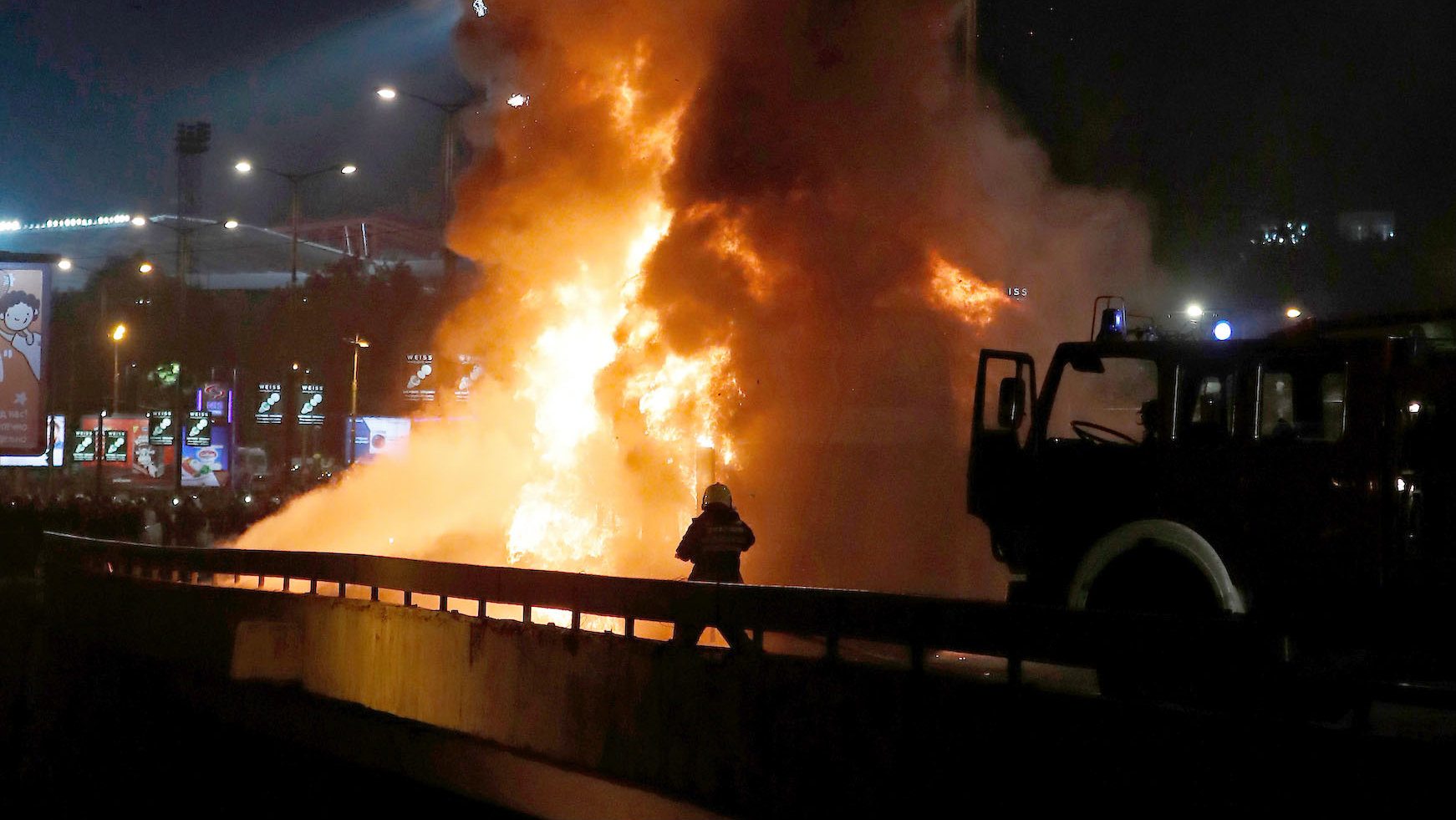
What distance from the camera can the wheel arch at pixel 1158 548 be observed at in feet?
28.0

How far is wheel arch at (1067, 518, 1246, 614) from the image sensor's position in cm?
855

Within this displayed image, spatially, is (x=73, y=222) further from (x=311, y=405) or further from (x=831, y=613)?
(x=831, y=613)

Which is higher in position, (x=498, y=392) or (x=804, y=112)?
(x=804, y=112)

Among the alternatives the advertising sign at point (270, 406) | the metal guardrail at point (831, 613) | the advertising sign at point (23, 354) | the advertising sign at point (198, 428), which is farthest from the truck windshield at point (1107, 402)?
the advertising sign at point (270, 406)

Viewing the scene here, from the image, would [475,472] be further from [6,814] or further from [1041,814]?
[1041,814]

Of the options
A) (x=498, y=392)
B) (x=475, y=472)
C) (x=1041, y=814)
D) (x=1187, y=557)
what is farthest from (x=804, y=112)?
(x=1041, y=814)

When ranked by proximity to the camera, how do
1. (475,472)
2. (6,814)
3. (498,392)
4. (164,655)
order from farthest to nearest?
(475,472) < (498,392) < (164,655) < (6,814)

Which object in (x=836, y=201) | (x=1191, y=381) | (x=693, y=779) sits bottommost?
(x=693, y=779)

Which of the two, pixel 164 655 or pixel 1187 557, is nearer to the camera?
pixel 1187 557

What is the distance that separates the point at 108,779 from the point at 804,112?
12204mm

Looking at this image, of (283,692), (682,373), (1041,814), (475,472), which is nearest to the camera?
(1041,814)

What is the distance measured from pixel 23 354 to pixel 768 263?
34.7 ft

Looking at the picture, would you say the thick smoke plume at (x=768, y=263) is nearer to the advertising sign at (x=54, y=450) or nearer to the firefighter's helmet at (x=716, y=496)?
the firefighter's helmet at (x=716, y=496)

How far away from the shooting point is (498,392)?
23000 mm
